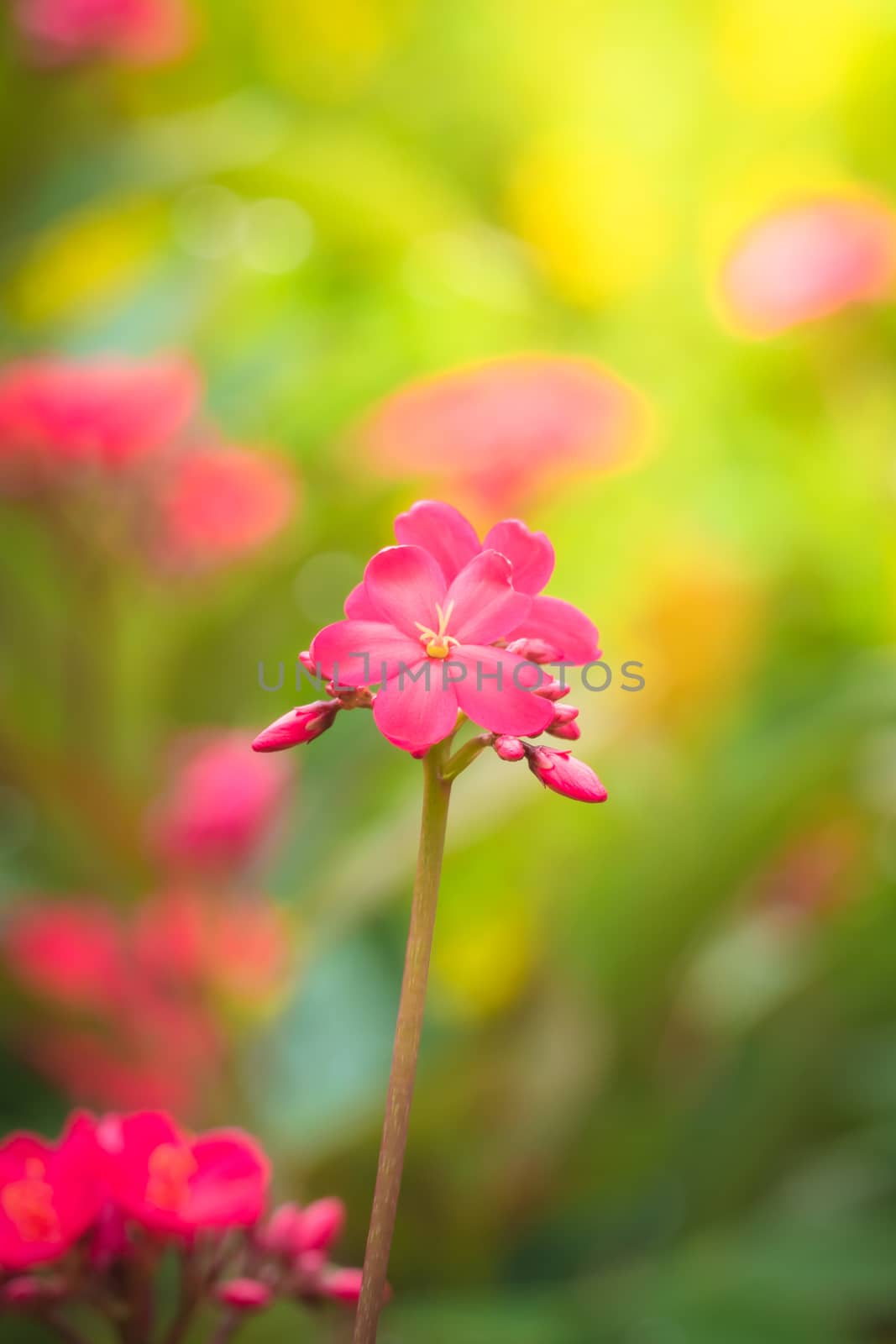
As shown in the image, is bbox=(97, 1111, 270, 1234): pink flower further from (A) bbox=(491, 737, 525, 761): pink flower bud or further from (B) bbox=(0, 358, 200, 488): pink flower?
(B) bbox=(0, 358, 200, 488): pink flower

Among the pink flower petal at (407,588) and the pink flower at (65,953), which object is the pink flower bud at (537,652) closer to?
the pink flower petal at (407,588)

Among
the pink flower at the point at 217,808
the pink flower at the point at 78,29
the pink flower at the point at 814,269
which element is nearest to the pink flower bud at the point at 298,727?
the pink flower at the point at 217,808

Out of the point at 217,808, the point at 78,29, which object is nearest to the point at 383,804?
the point at 217,808

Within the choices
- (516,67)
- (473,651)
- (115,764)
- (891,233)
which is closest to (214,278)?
(115,764)

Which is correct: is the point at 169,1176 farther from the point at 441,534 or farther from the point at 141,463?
the point at 141,463

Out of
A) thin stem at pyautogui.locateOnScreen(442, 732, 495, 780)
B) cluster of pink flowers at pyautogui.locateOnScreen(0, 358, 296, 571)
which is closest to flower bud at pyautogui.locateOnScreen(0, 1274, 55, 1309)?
thin stem at pyautogui.locateOnScreen(442, 732, 495, 780)

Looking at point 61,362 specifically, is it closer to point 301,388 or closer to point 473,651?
point 301,388
